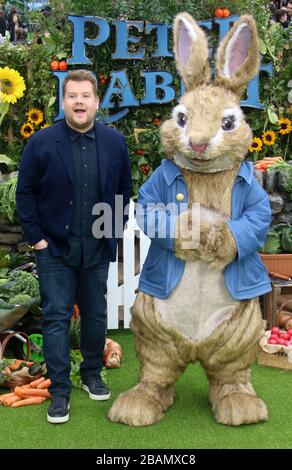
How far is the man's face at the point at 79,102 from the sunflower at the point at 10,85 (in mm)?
2586

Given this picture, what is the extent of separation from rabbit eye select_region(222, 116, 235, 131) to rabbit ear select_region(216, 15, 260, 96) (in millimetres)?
197

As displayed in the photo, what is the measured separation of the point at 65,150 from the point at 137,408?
133 cm

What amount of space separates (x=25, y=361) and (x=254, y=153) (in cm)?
321

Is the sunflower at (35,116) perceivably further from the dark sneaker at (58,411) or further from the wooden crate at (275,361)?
the dark sneaker at (58,411)

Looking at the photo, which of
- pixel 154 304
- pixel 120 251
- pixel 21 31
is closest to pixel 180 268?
pixel 154 304

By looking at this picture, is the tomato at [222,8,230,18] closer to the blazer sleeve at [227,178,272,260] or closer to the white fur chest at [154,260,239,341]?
the blazer sleeve at [227,178,272,260]

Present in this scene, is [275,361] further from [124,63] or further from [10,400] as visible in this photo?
[124,63]

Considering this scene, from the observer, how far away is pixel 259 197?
3.49m

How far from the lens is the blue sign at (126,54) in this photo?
603cm

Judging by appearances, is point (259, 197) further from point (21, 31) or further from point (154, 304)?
point (21, 31)

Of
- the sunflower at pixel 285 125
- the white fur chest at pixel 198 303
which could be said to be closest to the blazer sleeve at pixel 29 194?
the white fur chest at pixel 198 303

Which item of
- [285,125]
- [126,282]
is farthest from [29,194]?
[285,125]

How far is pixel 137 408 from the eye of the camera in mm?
3484
